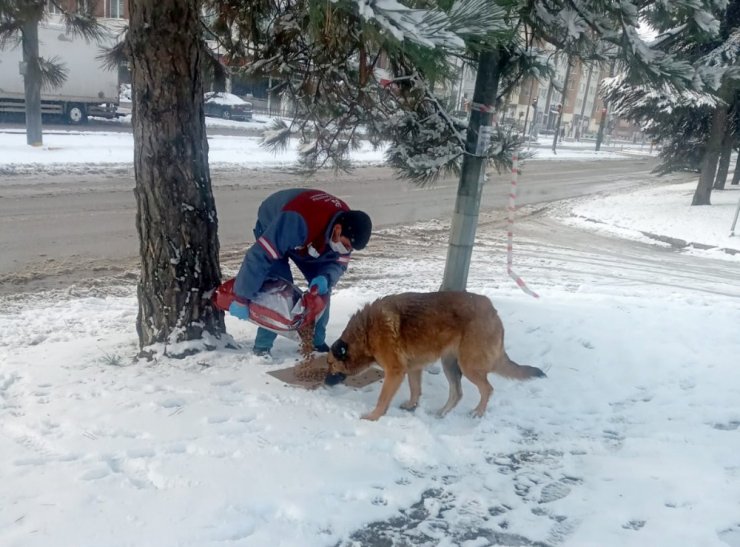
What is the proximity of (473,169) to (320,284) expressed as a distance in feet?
5.81

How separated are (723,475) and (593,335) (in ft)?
7.07

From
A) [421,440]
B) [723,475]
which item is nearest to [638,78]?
[723,475]

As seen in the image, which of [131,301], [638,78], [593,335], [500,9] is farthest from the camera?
[131,301]

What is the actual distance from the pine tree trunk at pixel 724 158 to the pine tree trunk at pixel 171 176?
17.9 meters

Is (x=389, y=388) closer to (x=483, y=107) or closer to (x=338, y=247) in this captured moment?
(x=338, y=247)

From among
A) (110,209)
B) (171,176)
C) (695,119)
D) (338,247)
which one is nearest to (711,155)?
(695,119)

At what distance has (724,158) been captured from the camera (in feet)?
68.7

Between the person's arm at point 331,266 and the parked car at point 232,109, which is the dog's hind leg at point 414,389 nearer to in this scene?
the person's arm at point 331,266

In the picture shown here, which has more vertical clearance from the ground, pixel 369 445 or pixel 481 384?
pixel 481 384

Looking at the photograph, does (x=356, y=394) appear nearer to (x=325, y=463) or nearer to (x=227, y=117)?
(x=325, y=463)

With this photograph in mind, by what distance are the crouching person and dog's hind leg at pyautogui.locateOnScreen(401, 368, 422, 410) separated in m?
0.97

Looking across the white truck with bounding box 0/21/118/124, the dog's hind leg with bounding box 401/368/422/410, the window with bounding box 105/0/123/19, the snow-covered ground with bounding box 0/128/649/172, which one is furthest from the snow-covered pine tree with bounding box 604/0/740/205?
the white truck with bounding box 0/21/118/124

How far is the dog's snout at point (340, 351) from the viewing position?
4211 mm

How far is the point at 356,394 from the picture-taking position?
4.49 metres
